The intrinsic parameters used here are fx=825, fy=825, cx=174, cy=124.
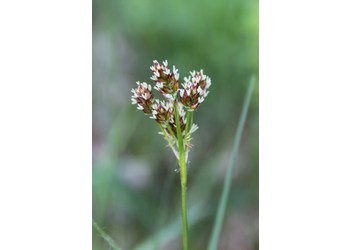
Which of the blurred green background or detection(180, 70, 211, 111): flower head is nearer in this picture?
detection(180, 70, 211, 111): flower head

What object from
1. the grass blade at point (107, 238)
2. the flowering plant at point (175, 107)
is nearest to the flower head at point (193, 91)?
the flowering plant at point (175, 107)

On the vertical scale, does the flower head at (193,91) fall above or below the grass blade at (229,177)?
above

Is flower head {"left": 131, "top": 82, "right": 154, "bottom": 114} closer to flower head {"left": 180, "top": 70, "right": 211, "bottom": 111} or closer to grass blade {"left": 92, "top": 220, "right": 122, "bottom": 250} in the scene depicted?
flower head {"left": 180, "top": 70, "right": 211, "bottom": 111}

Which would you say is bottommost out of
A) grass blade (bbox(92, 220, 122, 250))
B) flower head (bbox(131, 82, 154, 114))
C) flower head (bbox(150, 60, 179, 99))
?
grass blade (bbox(92, 220, 122, 250))

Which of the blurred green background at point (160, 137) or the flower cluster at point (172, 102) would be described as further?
the blurred green background at point (160, 137)

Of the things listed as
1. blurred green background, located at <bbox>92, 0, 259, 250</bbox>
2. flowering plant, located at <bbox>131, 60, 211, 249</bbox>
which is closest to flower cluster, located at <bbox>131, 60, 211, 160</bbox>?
flowering plant, located at <bbox>131, 60, 211, 249</bbox>

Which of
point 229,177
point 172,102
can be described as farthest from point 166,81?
point 229,177

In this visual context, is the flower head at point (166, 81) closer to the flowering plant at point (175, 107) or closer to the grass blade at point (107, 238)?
the flowering plant at point (175, 107)
